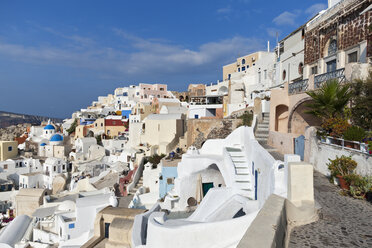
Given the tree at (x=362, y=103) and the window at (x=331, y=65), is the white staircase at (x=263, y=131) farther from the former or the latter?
the tree at (x=362, y=103)

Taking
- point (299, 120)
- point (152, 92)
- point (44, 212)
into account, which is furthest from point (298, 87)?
point (152, 92)

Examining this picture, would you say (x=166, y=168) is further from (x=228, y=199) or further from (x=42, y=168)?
(x=42, y=168)

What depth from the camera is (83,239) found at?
42.1 ft


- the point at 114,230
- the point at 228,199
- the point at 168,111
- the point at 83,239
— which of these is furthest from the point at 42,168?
the point at 228,199

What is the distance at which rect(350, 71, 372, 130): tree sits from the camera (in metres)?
7.61

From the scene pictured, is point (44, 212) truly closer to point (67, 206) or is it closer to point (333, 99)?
point (67, 206)

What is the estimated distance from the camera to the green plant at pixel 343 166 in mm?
6348

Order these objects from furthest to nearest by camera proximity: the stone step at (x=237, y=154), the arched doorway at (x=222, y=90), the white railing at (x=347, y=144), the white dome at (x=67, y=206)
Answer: the arched doorway at (x=222, y=90) < the white dome at (x=67, y=206) < the stone step at (x=237, y=154) < the white railing at (x=347, y=144)

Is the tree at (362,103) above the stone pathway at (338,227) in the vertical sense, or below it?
above

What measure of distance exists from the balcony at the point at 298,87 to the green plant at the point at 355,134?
→ 501cm

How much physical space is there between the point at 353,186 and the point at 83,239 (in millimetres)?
12786

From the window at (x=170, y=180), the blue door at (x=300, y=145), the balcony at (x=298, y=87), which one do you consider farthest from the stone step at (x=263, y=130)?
the window at (x=170, y=180)

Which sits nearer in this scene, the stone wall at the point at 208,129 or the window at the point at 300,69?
the window at the point at 300,69

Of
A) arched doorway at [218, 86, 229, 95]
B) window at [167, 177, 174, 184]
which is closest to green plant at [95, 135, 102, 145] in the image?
arched doorway at [218, 86, 229, 95]
